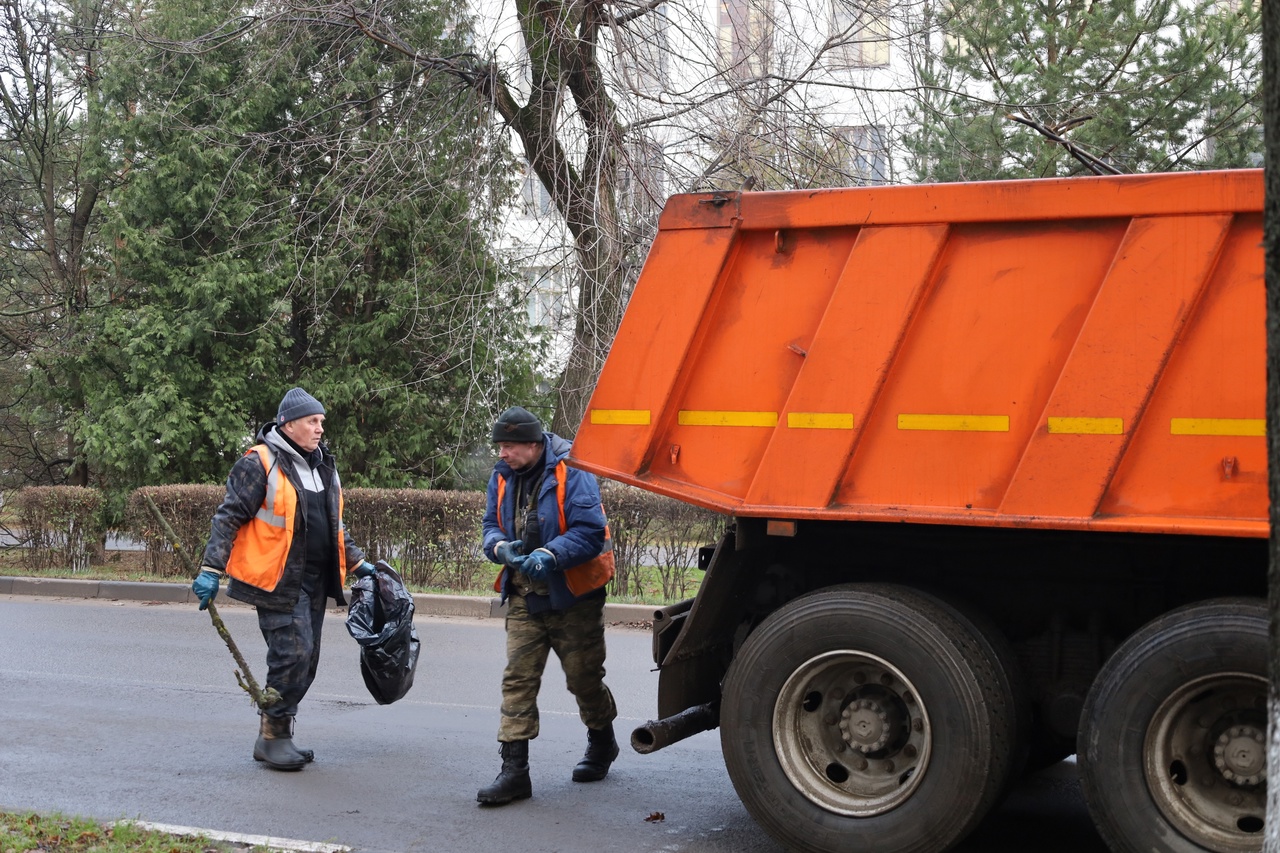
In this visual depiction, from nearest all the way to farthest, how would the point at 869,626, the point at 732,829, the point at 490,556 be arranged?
the point at 869,626
the point at 732,829
the point at 490,556

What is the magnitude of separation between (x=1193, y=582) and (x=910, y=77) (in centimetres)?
998

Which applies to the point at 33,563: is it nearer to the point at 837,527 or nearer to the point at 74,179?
the point at 74,179

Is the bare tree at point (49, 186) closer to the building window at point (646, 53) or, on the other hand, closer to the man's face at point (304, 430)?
the building window at point (646, 53)

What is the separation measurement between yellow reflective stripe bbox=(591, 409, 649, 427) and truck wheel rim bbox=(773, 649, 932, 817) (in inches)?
43.1

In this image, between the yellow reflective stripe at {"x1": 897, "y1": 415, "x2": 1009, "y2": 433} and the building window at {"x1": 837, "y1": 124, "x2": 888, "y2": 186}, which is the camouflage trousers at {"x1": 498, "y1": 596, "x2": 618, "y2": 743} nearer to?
the yellow reflective stripe at {"x1": 897, "y1": 415, "x2": 1009, "y2": 433}

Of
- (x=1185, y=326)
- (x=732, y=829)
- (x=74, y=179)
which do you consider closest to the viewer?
(x=1185, y=326)

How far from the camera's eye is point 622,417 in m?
4.93

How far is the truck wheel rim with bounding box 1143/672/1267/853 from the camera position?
3.96m

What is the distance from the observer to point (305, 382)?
16.4m

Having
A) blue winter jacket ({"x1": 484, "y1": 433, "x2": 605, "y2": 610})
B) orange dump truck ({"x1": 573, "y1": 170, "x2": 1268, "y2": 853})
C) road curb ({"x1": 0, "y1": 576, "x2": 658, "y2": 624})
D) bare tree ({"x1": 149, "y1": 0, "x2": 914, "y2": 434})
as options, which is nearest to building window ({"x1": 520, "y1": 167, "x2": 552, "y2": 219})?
bare tree ({"x1": 149, "y1": 0, "x2": 914, "y2": 434})

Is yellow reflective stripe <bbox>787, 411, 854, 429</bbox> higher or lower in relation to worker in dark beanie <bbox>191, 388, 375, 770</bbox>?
higher

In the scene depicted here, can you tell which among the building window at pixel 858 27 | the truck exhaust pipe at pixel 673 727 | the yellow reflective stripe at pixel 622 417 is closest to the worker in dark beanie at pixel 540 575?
the yellow reflective stripe at pixel 622 417

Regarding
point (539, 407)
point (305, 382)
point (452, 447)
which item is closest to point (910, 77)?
point (539, 407)

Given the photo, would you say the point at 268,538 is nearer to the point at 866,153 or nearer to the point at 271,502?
the point at 271,502
